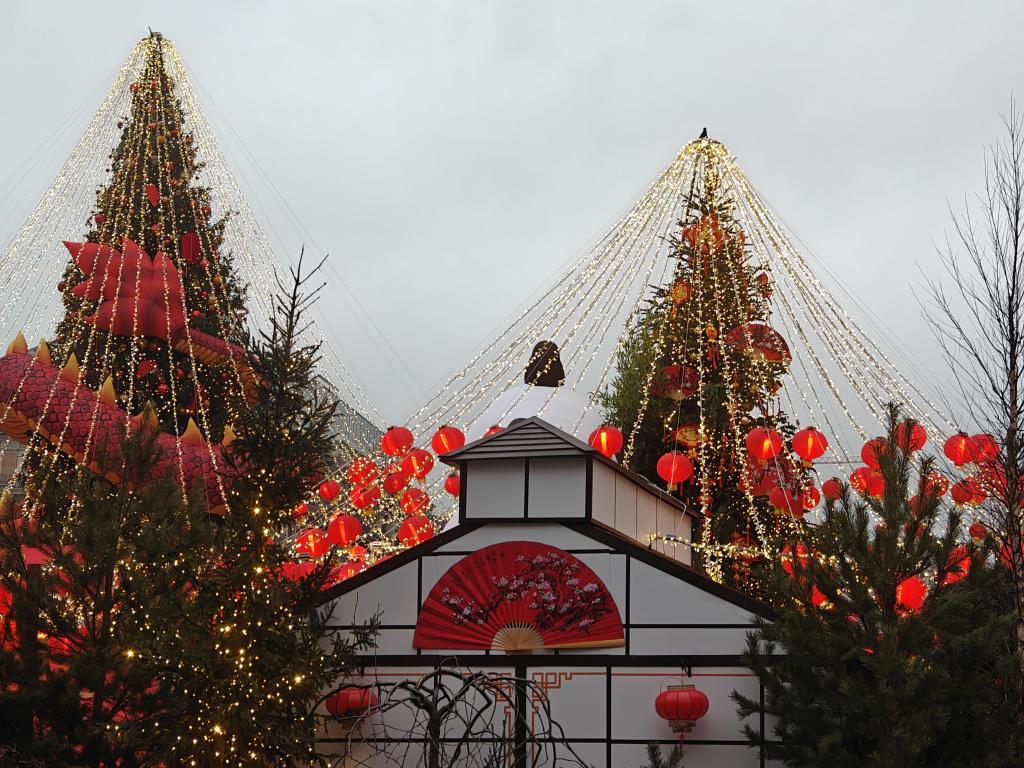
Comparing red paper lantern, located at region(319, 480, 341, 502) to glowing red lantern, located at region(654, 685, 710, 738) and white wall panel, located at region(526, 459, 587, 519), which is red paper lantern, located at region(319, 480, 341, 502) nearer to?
white wall panel, located at region(526, 459, 587, 519)

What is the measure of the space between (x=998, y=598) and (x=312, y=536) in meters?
9.99

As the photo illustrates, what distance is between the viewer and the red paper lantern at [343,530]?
14398mm

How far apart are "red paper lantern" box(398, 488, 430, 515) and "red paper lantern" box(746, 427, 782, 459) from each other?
5.46 meters

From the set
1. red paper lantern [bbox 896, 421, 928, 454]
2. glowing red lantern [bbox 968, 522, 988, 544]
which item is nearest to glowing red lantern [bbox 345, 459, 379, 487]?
red paper lantern [bbox 896, 421, 928, 454]

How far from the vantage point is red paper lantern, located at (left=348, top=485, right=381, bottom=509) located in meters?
14.8

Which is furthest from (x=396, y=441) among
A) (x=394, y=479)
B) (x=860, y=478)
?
(x=860, y=478)

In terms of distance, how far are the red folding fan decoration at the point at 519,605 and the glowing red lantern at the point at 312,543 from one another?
14.6ft

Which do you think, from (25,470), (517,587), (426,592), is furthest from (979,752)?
(25,470)

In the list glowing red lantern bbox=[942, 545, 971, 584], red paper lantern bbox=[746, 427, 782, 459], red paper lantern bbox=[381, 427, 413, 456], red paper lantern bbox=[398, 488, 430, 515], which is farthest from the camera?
red paper lantern bbox=[398, 488, 430, 515]

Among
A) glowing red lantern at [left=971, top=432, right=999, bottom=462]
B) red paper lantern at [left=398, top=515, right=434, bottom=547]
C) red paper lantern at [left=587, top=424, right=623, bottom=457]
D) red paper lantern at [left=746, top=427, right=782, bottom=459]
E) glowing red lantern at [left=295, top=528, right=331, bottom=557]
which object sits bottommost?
glowing red lantern at [left=295, top=528, right=331, bottom=557]

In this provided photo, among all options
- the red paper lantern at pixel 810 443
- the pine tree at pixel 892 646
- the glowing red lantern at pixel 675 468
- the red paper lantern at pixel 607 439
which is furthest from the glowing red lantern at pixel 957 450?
the red paper lantern at pixel 607 439

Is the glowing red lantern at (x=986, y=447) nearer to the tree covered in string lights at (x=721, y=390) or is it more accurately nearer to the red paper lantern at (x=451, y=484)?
A: the tree covered in string lights at (x=721, y=390)

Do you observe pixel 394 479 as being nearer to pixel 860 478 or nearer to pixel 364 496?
pixel 364 496

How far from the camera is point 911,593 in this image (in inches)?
369
